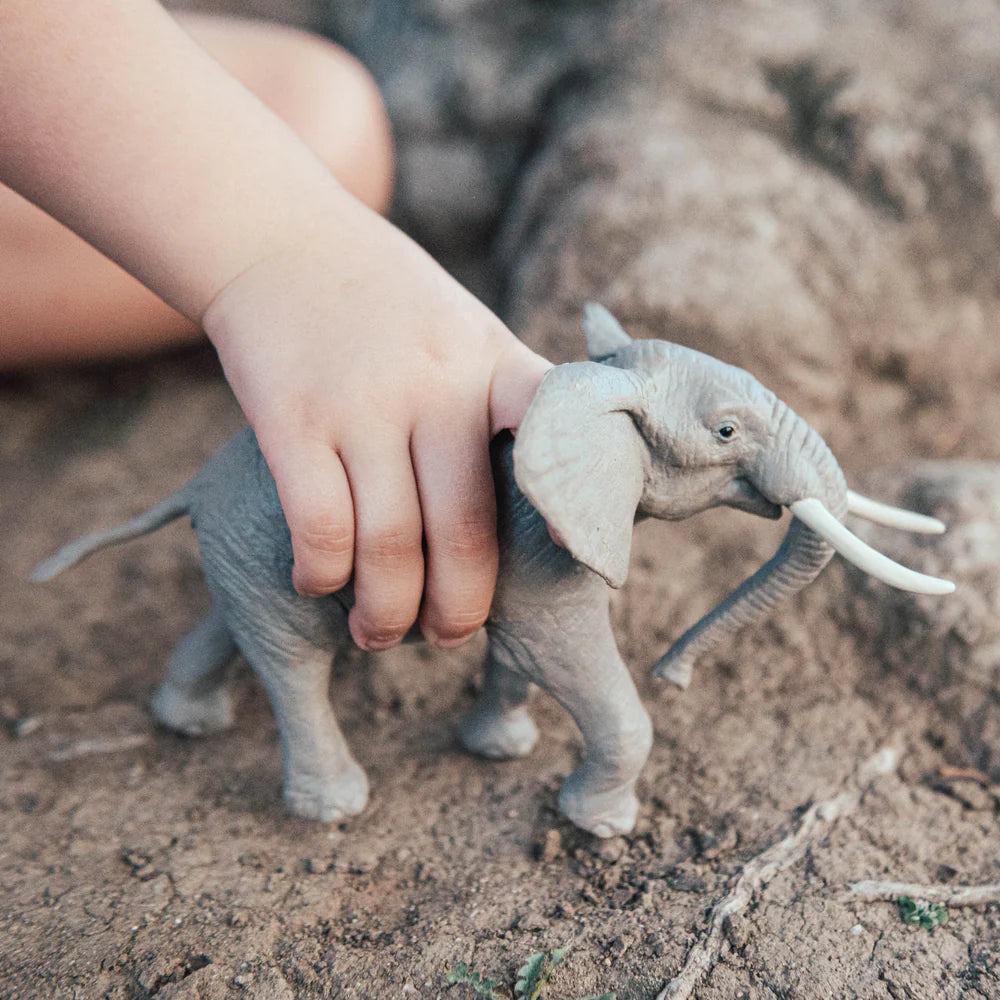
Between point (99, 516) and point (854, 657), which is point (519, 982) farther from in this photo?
point (99, 516)

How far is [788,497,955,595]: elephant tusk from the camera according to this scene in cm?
118

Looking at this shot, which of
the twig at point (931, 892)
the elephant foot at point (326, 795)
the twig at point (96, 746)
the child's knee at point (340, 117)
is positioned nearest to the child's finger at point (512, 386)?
the elephant foot at point (326, 795)

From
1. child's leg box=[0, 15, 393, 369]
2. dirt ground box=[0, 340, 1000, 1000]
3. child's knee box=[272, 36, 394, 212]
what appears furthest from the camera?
child's knee box=[272, 36, 394, 212]

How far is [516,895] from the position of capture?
1410mm

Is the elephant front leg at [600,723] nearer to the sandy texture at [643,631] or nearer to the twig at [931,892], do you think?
the sandy texture at [643,631]

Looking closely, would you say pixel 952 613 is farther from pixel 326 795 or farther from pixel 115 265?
pixel 115 265

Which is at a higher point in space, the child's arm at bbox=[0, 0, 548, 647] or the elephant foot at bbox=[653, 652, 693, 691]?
the child's arm at bbox=[0, 0, 548, 647]

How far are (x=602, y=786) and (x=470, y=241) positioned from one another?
2.07m

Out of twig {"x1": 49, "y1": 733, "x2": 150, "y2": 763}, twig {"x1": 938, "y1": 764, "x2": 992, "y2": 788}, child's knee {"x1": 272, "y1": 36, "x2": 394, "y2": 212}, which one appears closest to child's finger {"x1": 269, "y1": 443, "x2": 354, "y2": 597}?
twig {"x1": 49, "y1": 733, "x2": 150, "y2": 763}

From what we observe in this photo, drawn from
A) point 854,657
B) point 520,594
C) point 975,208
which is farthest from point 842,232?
point 520,594

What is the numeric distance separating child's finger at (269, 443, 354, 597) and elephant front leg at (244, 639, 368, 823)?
0.28 m

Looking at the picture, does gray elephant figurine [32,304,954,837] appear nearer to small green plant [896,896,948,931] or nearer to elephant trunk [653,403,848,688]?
elephant trunk [653,403,848,688]

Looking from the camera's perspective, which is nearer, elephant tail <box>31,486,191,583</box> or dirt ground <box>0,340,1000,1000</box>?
dirt ground <box>0,340,1000,1000</box>

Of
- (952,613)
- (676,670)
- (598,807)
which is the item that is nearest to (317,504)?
(676,670)
